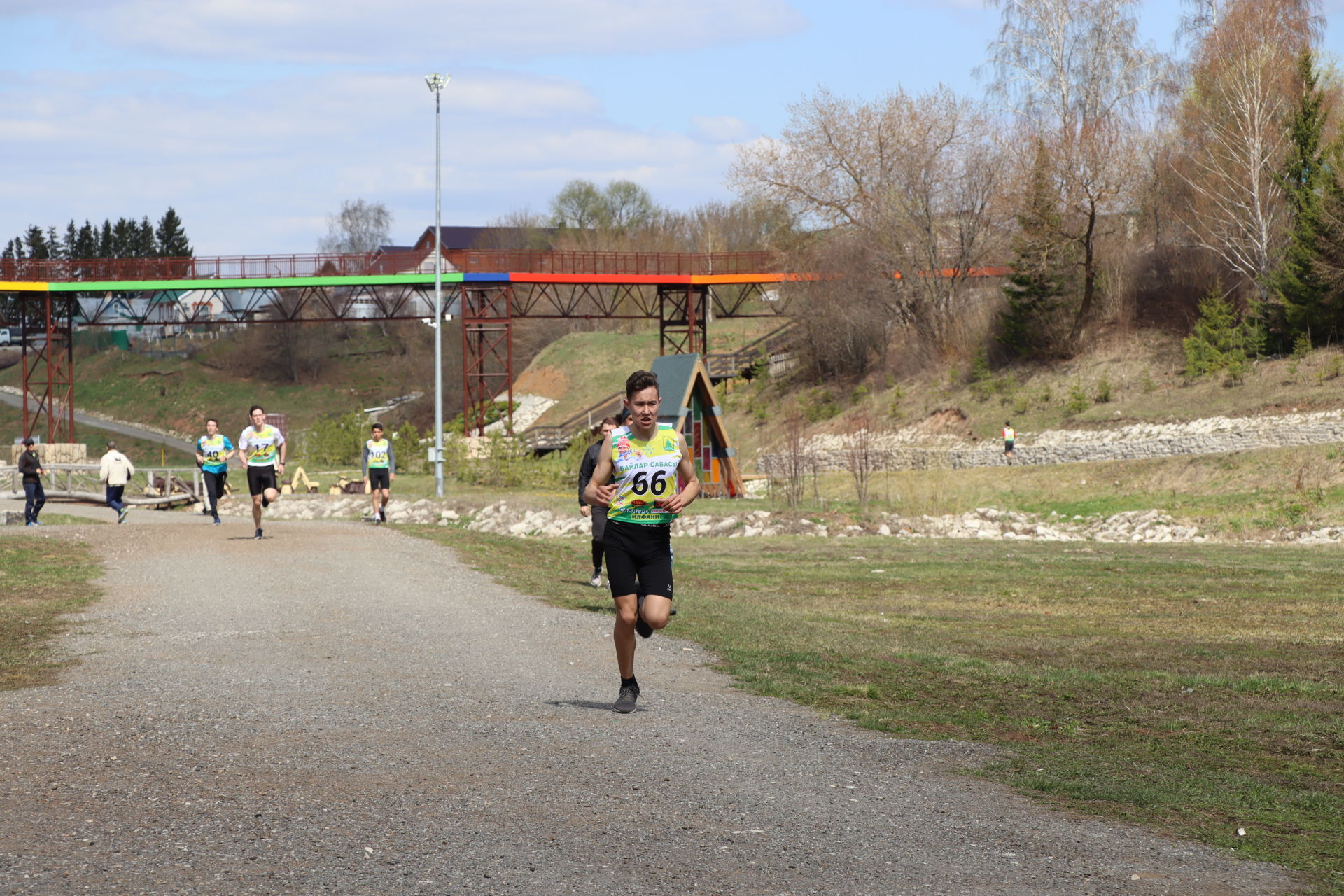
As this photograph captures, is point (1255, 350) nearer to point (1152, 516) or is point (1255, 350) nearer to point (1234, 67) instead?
point (1234, 67)

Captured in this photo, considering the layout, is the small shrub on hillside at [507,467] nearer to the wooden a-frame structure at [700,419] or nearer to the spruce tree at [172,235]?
the wooden a-frame structure at [700,419]

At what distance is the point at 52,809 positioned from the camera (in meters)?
5.59

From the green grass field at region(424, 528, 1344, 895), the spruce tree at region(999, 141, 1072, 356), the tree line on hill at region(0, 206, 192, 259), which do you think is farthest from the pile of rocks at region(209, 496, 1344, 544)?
the tree line on hill at region(0, 206, 192, 259)

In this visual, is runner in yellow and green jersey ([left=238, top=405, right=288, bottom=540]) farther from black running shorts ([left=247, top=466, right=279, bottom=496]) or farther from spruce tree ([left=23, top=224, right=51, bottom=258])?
spruce tree ([left=23, top=224, right=51, bottom=258])

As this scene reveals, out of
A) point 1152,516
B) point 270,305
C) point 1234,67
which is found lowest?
point 1152,516

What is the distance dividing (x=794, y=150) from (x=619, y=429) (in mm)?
60584

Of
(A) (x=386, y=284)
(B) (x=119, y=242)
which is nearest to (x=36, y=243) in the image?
(B) (x=119, y=242)

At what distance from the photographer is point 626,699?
8180mm

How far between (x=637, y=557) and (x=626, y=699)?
2.90 ft

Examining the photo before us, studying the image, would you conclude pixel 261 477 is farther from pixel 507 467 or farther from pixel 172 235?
pixel 172 235

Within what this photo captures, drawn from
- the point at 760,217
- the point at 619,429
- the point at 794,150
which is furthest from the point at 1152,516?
the point at 760,217

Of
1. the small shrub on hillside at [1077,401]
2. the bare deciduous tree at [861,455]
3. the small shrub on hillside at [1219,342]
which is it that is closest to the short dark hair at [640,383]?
the bare deciduous tree at [861,455]

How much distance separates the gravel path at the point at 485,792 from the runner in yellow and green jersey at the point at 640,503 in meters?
0.68

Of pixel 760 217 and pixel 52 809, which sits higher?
pixel 760 217
